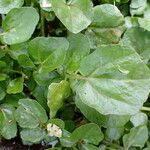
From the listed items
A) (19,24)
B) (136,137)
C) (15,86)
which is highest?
(19,24)

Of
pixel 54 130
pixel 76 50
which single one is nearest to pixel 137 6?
pixel 76 50

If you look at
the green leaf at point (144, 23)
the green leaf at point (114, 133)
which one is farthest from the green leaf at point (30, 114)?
the green leaf at point (144, 23)

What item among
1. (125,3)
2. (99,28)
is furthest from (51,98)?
(125,3)

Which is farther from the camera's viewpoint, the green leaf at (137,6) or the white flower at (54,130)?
the green leaf at (137,6)

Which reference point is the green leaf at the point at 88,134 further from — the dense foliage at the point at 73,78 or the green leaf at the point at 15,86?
the green leaf at the point at 15,86

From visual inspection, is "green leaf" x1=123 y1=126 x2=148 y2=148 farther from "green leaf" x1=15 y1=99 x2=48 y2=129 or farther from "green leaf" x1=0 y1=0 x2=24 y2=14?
"green leaf" x1=0 y1=0 x2=24 y2=14

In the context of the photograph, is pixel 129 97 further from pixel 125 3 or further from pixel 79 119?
pixel 125 3

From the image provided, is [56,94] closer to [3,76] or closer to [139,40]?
[3,76]
